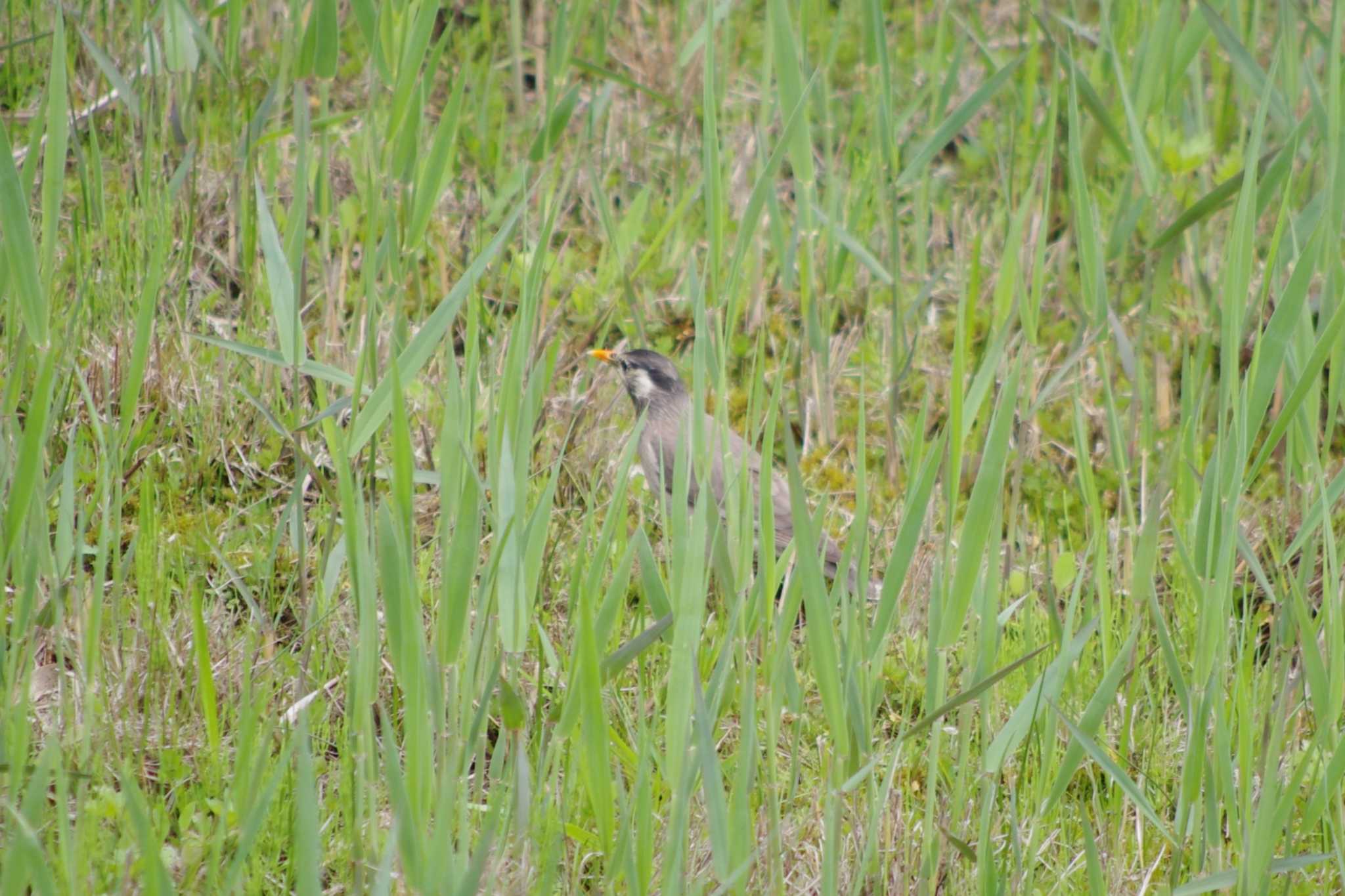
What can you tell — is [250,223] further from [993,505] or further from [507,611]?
[993,505]

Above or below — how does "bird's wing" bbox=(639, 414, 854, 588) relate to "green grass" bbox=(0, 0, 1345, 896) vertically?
below

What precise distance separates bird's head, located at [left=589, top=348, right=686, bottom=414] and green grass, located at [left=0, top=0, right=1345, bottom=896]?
98 millimetres

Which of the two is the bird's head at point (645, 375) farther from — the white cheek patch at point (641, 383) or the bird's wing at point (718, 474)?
the bird's wing at point (718, 474)

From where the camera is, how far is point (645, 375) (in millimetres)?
4664

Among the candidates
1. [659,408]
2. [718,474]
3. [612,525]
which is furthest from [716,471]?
[612,525]

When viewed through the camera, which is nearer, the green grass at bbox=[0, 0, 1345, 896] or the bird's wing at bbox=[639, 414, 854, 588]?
the green grass at bbox=[0, 0, 1345, 896]

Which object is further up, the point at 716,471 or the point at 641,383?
the point at 641,383

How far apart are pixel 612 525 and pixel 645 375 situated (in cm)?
234

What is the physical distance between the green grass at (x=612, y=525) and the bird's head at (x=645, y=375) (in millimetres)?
98

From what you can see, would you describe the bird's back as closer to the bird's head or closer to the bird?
the bird

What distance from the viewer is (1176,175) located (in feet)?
16.1

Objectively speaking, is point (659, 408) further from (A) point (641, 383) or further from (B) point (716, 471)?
(B) point (716, 471)

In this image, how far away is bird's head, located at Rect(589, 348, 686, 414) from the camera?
4.59m

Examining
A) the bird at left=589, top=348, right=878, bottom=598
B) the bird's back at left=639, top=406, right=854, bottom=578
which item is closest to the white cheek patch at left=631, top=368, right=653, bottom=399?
the bird at left=589, top=348, right=878, bottom=598
